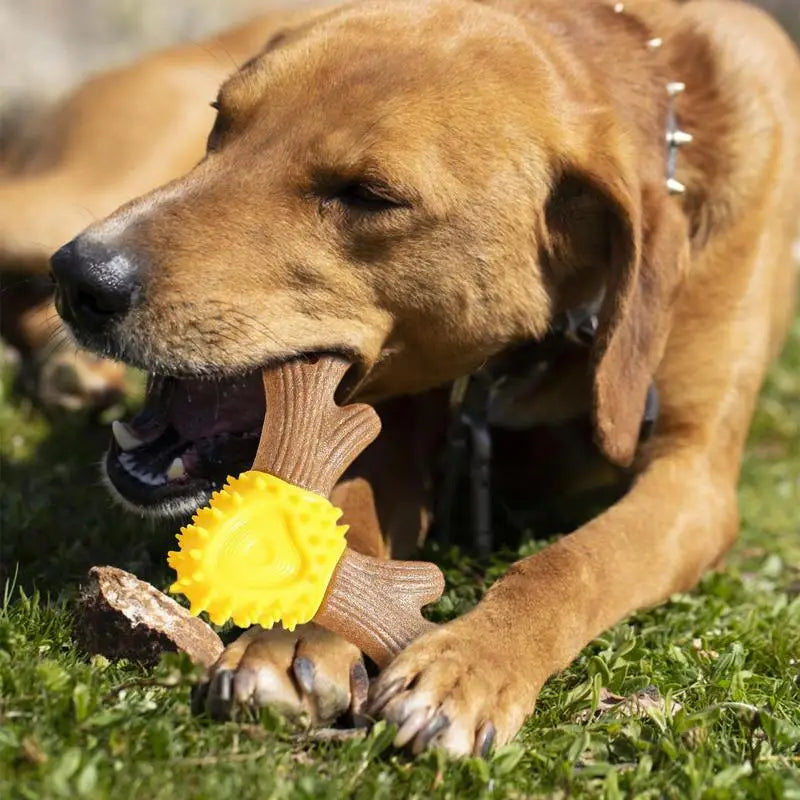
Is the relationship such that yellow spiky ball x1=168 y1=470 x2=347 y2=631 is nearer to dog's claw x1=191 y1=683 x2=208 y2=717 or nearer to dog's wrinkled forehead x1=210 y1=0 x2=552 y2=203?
dog's claw x1=191 y1=683 x2=208 y2=717

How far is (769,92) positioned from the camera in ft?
14.3

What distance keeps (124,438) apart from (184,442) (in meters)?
0.17

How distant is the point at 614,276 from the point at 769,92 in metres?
1.30

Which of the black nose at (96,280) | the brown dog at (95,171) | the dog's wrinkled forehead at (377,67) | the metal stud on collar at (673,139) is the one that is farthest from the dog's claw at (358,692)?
the brown dog at (95,171)

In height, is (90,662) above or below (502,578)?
above

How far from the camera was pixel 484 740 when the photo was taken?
8.58 feet

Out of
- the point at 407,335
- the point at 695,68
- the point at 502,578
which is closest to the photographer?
the point at 502,578

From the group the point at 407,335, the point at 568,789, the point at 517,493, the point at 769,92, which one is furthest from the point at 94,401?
the point at 568,789

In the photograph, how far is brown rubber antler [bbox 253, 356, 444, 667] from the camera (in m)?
2.79

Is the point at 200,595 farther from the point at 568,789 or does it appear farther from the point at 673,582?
the point at 673,582

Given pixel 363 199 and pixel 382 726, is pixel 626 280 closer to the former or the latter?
pixel 363 199

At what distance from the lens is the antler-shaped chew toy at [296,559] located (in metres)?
2.67

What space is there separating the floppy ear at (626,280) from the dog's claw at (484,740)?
116 cm

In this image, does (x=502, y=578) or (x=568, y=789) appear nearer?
(x=568, y=789)
